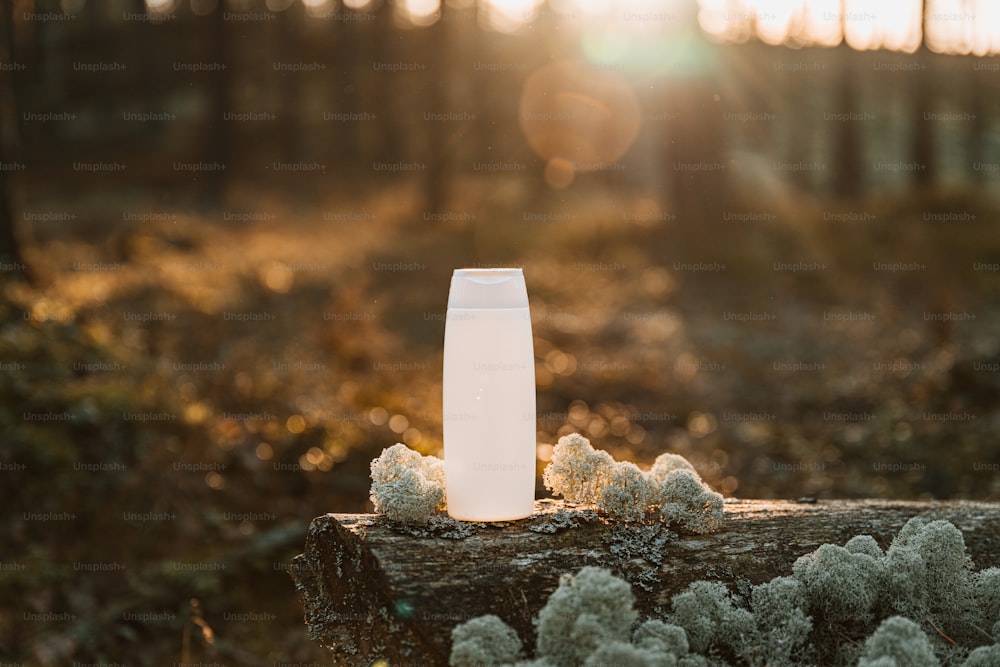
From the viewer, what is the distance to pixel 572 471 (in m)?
3.44

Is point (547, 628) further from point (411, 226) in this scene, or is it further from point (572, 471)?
point (411, 226)

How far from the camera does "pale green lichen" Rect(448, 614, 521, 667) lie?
264cm

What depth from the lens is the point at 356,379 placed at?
34.2 feet

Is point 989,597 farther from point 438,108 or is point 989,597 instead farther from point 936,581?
point 438,108

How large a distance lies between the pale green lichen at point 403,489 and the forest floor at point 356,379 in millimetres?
2616

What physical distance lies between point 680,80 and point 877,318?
6.95 meters

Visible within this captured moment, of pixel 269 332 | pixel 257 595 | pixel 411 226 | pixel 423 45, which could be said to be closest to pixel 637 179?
pixel 423 45

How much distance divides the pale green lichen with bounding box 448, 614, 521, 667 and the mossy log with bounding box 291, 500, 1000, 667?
0.18 metres

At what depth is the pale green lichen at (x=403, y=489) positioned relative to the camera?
3.25 m

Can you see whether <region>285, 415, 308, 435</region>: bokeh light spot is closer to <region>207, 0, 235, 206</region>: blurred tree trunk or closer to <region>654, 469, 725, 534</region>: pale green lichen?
<region>654, 469, 725, 534</region>: pale green lichen

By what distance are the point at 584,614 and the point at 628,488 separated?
87cm

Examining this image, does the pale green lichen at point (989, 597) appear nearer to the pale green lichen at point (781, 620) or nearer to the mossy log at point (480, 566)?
the mossy log at point (480, 566)

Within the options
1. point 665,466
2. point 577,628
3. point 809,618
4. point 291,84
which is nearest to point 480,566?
point 577,628

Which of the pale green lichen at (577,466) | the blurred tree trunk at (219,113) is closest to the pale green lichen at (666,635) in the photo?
the pale green lichen at (577,466)
